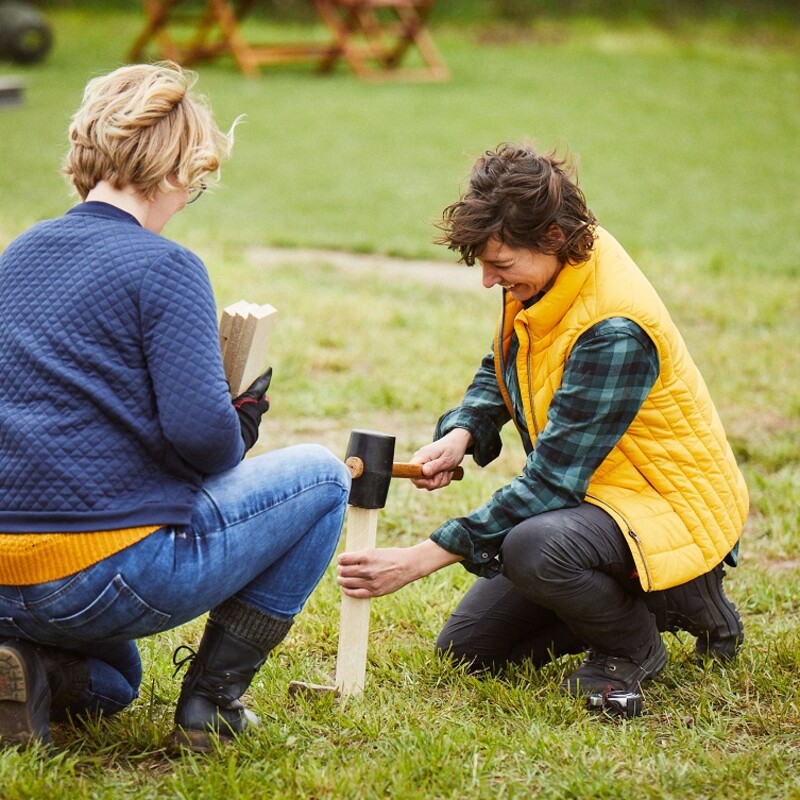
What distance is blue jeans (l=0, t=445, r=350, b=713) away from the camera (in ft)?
7.18

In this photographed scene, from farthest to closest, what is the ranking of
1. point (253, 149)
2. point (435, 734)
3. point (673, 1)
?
point (673, 1)
point (253, 149)
point (435, 734)

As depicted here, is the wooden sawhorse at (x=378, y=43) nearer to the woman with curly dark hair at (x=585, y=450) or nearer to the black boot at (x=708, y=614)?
the woman with curly dark hair at (x=585, y=450)

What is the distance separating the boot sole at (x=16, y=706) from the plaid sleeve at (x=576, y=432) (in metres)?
0.96

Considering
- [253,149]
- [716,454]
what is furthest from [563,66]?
[716,454]

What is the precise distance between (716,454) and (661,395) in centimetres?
23

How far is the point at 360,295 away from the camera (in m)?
7.27

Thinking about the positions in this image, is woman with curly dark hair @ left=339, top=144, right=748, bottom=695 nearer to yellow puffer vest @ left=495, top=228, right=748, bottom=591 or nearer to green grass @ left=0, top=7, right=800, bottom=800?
yellow puffer vest @ left=495, top=228, right=748, bottom=591

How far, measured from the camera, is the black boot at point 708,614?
3.00 metres

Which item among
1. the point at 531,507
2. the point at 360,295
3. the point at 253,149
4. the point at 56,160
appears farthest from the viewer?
the point at 253,149

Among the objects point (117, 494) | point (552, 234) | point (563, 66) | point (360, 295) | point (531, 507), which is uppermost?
point (552, 234)

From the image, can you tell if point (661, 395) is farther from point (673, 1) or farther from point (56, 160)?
point (673, 1)

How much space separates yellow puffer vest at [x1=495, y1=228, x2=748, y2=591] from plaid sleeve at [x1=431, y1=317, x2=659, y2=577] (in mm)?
55

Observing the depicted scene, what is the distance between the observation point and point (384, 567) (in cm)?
268

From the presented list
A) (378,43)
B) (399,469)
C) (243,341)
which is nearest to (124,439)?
(243,341)
